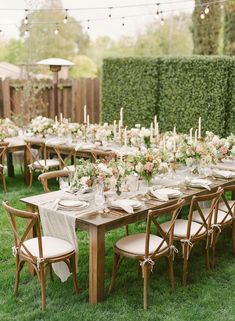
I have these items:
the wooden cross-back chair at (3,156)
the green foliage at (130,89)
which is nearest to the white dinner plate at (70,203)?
the wooden cross-back chair at (3,156)

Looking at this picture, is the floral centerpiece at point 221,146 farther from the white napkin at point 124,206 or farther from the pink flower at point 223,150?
the white napkin at point 124,206

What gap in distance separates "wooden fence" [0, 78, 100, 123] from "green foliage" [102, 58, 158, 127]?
194 cm

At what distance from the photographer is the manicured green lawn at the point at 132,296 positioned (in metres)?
4.41

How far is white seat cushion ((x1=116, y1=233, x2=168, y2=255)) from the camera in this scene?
4.58m

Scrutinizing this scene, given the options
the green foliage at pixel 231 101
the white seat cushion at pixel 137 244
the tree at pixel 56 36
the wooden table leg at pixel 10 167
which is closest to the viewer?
the white seat cushion at pixel 137 244

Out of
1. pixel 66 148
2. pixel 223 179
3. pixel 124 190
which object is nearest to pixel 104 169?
pixel 124 190

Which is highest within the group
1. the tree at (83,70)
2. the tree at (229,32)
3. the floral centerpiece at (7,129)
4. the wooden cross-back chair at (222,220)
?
the tree at (229,32)

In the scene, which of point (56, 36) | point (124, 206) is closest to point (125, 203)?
point (124, 206)

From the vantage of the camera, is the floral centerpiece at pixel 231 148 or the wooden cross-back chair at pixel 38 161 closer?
the floral centerpiece at pixel 231 148

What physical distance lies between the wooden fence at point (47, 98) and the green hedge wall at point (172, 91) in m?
1.94

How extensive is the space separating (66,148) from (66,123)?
82 cm

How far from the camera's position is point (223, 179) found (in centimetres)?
610

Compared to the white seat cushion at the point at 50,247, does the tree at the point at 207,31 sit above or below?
above

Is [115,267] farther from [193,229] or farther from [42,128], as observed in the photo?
[42,128]
